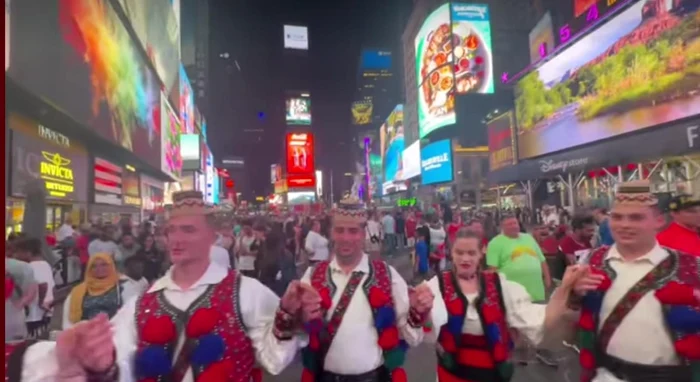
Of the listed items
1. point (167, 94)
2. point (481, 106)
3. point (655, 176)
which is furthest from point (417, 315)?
point (481, 106)

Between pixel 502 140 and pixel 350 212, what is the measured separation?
24191mm

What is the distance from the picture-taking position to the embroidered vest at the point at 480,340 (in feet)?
8.17

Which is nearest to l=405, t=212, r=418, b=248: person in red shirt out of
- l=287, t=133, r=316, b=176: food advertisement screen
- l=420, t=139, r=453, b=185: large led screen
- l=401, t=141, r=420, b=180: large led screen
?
l=287, t=133, r=316, b=176: food advertisement screen

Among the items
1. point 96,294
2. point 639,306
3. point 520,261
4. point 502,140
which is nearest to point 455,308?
point 639,306

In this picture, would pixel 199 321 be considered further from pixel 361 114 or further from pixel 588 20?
pixel 361 114

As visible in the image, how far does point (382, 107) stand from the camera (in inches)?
3684

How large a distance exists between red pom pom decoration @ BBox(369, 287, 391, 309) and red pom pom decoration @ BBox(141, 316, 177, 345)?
93 centimetres

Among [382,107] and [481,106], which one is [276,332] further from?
[382,107]

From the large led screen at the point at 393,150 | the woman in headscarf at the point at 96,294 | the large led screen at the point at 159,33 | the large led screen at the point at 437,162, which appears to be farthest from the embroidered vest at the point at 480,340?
the large led screen at the point at 393,150

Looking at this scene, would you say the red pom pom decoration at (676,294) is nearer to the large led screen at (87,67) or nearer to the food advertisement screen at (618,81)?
the large led screen at (87,67)

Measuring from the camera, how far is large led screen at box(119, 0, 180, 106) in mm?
14992

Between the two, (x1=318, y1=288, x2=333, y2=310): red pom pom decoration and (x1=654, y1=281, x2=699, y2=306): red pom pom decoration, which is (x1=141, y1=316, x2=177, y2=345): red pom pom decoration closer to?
(x1=318, y1=288, x2=333, y2=310): red pom pom decoration

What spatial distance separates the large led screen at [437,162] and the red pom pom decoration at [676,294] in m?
29.6

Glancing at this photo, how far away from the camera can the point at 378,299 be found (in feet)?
7.31
